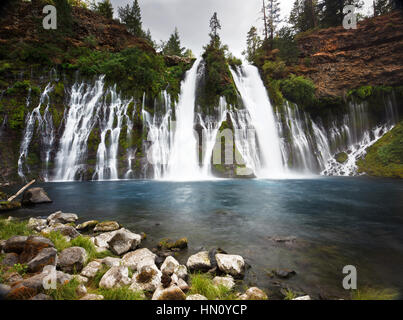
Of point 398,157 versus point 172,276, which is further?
point 398,157

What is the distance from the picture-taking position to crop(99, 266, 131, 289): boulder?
2.33 metres

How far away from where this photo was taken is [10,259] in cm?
258

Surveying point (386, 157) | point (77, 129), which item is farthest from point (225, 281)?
point (386, 157)

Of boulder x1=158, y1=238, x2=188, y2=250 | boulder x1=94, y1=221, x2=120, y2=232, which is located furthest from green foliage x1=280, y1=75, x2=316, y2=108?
boulder x1=94, y1=221, x2=120, y2=232

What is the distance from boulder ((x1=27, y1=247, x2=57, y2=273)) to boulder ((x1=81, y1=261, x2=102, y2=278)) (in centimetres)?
44

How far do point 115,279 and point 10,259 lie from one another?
1.63 m

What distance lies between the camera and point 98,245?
3.67 meters

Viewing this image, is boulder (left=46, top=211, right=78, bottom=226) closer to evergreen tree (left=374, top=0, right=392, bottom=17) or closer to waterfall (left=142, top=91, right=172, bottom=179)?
waterfall (left=142, top=91, right=172, bottom=179)

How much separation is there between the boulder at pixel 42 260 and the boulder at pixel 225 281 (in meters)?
2.35

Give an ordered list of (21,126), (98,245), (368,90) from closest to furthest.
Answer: (98,245) < (21,126) < (368,90)

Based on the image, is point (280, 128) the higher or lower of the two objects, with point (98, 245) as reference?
higher
